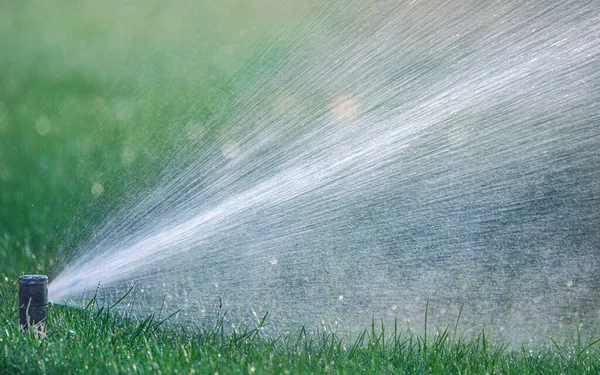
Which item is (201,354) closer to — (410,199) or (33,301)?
(33,301)

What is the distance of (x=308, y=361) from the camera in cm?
249

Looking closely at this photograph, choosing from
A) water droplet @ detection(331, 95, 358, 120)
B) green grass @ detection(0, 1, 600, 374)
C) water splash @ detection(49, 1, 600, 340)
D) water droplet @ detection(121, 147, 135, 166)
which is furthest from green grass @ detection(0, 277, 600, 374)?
water droplet @ detection(121, 147, 135, 166)

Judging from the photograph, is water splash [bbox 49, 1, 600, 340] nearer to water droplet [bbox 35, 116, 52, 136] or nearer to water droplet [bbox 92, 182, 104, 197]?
water droplet [bbox 92, 182, 104, 197]

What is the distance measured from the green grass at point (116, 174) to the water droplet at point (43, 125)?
2 cm

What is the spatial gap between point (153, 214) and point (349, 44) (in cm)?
219

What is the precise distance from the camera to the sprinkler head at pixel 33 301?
2.57 m

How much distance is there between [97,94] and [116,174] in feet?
4.93

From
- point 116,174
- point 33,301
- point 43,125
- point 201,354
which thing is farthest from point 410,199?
point 43,125

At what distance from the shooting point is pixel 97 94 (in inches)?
231

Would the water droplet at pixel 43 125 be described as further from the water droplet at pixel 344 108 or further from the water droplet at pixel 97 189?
the water droplet at pixel 344 108

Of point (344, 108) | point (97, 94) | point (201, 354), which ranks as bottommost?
point (201, 354)

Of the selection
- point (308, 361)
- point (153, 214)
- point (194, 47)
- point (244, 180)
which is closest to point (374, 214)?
point (244, 180)

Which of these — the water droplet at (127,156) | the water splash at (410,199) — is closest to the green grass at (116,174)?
the water droplet at (127,156)

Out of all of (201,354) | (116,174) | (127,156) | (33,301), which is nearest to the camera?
(201,354)
